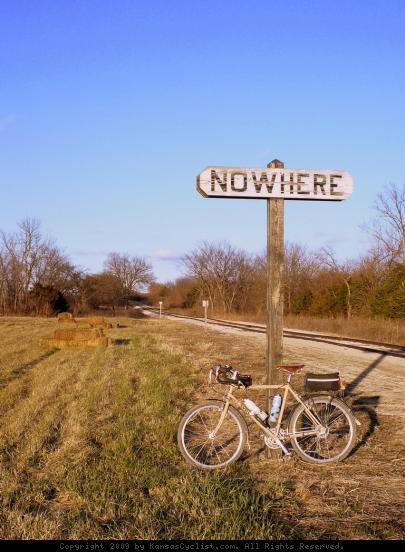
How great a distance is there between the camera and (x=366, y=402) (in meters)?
9.88

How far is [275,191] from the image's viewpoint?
624 cm

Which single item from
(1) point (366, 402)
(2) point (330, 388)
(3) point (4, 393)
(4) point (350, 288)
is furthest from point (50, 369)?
(4) point (350, 288)

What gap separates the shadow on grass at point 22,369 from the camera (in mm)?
12289

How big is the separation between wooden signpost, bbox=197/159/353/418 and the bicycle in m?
0.39

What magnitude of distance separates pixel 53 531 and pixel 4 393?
22.8 feet

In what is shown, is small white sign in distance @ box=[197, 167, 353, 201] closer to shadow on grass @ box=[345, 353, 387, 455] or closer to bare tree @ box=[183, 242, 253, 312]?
shadow on grass @ box=[345, 353, 387, 455]

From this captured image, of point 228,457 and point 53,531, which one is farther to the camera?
point 228,457

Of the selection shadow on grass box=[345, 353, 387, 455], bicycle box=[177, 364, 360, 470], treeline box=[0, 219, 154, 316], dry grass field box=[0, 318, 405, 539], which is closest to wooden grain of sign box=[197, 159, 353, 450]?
bicycle box=[177, 364, 360, 470]

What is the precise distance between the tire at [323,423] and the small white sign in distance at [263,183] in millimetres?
2287

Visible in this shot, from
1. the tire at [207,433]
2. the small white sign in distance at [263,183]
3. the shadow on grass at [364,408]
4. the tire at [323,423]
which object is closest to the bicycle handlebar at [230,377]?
the tire at [207,433]

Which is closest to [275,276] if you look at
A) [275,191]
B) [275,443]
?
[275,191]

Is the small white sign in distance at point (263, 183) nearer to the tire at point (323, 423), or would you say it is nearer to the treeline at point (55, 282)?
the tire at point (323, 423)

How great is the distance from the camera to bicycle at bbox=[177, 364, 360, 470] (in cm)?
578
